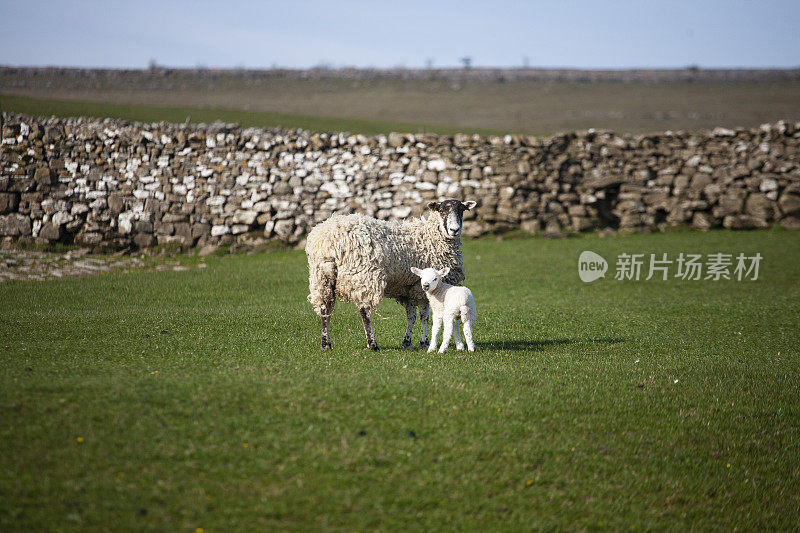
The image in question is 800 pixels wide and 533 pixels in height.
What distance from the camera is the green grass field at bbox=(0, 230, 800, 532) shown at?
550 centimetres

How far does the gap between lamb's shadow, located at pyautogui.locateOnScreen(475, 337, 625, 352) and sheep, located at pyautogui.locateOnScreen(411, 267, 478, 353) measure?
108 cm

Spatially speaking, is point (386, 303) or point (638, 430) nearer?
point (638, 430)

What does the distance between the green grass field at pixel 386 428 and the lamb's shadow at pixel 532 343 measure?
0.06 metres

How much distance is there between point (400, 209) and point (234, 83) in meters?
33.9

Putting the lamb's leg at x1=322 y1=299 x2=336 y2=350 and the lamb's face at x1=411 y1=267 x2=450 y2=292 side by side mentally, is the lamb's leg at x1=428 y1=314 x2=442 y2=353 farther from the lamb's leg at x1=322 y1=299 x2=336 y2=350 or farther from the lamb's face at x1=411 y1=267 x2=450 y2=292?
the lamb's leg at x1=322 y1=299 x2=336 y2=350

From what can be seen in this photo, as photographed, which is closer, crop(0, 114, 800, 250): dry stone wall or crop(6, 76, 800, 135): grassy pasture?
crop(0, 114, 800, 250): dry stone wall

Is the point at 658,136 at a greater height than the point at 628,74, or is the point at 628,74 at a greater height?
the point at 628,74

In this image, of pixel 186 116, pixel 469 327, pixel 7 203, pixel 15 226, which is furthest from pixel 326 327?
pixel 186 116

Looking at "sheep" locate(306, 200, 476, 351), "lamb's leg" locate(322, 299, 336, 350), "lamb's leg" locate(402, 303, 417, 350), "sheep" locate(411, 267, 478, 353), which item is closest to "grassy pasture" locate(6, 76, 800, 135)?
"sheep" locate(306, 200, 476, 351)

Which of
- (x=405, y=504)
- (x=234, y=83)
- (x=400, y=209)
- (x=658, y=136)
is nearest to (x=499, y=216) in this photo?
(x=400, y=209)

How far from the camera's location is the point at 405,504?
5.69m

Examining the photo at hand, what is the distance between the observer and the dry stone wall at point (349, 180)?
22.9m

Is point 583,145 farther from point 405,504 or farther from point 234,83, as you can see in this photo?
point 234,83

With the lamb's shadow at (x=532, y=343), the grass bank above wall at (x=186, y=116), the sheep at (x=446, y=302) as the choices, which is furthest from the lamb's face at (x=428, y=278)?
the grass bank above wall at (x=186, y=116)
